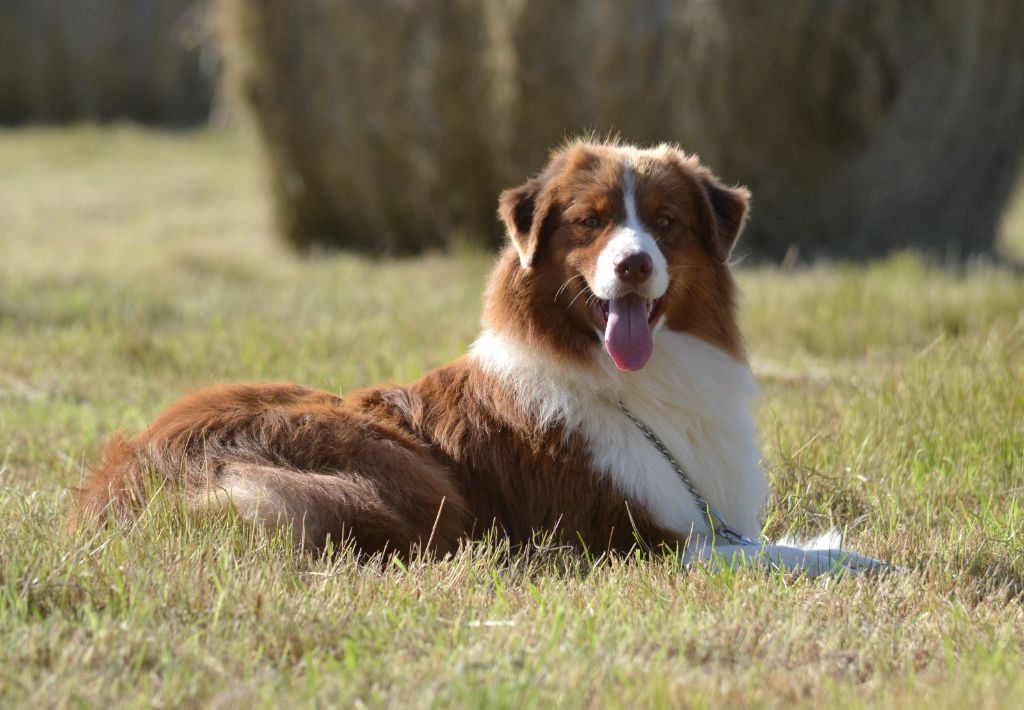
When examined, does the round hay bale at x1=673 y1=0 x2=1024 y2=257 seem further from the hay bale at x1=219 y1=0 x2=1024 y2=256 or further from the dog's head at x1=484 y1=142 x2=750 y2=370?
the dog's head at x1=484 y1=142 x2=750 y2=370

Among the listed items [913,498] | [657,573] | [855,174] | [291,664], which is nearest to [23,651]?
[291,664]

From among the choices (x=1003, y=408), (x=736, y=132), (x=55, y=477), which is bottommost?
(x=55, y=477)

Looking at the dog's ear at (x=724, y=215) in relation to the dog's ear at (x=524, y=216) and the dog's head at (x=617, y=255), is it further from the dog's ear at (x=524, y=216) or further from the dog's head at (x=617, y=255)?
the dog's ear at (x=524, y=216)

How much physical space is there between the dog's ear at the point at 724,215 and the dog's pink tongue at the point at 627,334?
347 millimetres

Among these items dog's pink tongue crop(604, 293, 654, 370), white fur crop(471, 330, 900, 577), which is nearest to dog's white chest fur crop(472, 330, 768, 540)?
white fur crop(471, 330, 900, 577)

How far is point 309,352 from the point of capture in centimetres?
700

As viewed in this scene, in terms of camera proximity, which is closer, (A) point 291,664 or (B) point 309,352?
(A) point 291,664

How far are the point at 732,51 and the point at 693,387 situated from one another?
5.68m

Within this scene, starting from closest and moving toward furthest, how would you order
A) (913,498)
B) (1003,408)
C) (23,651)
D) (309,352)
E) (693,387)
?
1. (23,651)
2. (693,387)
3. (913,498)
4. (1003,408)
5. (309,352)

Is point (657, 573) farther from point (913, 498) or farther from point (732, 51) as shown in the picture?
point (732, 51)

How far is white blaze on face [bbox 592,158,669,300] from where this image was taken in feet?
13.1

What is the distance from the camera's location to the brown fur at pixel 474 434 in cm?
397

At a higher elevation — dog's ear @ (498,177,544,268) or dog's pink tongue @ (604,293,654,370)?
dog's ear @ (498,177,544,268)

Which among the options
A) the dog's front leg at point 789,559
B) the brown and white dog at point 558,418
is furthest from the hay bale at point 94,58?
the dog's front leg at point 789,559
